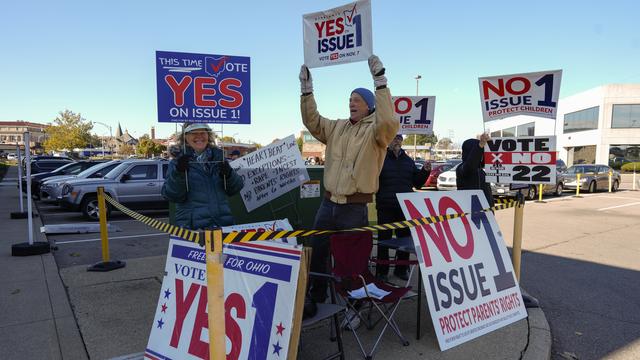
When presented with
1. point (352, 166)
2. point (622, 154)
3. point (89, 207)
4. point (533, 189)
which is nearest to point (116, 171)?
point (89, 207)

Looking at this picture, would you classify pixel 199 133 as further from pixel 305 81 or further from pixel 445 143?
pixel 445 143

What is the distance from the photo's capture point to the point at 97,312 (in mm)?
4305

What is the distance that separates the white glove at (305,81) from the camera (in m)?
3.90

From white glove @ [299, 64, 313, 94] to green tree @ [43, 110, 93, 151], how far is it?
70.5m

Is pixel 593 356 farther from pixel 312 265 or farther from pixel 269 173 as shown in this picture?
pixel 269 173

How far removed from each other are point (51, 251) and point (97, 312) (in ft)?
11.4

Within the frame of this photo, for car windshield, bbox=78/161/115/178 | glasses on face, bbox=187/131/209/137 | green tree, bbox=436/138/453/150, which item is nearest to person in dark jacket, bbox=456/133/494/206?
glasses on face, bbox=187/131/209/137

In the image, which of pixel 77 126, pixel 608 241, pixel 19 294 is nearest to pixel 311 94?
pixel 19 294

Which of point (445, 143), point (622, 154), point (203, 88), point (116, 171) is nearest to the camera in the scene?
point (203, 88)

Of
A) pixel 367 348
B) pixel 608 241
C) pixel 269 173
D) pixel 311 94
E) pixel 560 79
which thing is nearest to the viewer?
pixel 367 348

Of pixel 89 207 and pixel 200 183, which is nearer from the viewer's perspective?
pixel 200 183

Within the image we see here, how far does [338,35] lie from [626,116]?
160 ft

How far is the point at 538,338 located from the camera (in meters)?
3.78

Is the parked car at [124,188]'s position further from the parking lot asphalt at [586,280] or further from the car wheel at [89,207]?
the parking lot asphalt at [586,280]
